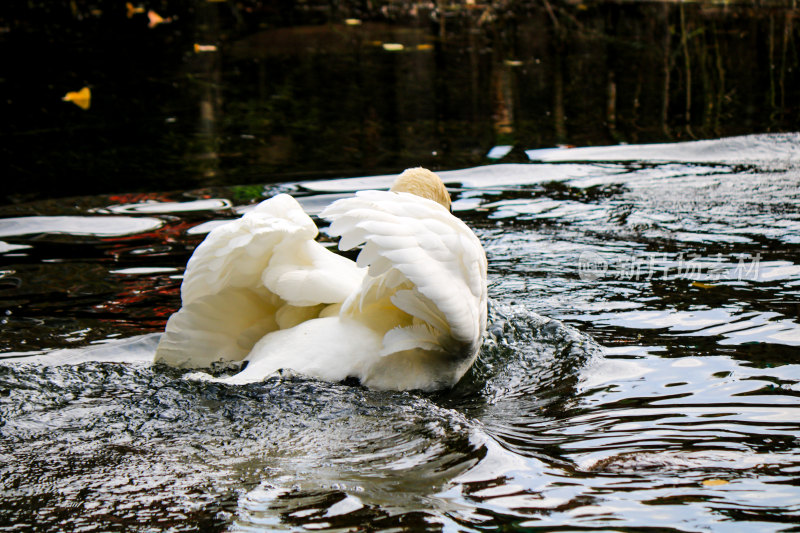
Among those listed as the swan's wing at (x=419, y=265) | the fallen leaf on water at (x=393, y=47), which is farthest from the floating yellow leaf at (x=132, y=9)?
the swan's wing at (x=419, y=265)

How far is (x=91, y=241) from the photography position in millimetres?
6430

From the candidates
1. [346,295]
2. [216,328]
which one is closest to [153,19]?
[216,328]

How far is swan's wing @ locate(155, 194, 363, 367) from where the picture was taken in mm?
3975

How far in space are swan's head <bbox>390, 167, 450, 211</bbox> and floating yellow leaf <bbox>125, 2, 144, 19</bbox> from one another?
13.3 meters

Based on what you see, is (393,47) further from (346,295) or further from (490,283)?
(346,295)

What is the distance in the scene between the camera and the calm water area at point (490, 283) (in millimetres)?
3086

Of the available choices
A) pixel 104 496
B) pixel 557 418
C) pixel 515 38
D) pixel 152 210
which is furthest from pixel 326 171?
pixel 515 38

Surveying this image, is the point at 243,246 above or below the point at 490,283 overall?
above

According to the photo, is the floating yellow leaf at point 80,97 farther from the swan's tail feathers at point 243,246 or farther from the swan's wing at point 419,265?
the swan's wing at point 419,265

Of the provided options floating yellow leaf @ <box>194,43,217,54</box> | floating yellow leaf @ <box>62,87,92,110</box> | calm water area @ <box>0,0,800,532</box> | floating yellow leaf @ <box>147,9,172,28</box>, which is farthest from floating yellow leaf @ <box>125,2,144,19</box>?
floating yellow leaf @ <box>62,87,92,110</box>

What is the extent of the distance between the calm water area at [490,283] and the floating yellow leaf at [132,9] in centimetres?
247

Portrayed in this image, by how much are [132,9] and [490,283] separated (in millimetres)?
12830

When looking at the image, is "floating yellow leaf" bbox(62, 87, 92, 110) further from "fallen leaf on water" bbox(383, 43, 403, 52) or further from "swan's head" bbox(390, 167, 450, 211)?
Answer: "swan's head" bbox(390, 167, 450, 211)

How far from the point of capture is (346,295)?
13.8 ft
